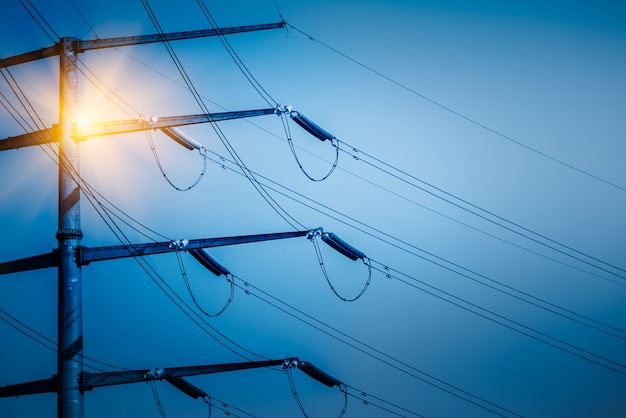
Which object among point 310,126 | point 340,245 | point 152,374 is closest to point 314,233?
point 340,245

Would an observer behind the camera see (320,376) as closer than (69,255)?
No

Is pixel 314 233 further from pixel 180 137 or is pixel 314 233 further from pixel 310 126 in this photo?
pixel 180 137

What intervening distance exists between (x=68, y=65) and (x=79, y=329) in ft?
23.8

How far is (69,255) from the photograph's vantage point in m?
17.0

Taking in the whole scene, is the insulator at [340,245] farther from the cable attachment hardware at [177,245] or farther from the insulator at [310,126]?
the cable attachment hardware at [177,245]

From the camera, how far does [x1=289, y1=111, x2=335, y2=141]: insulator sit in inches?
784

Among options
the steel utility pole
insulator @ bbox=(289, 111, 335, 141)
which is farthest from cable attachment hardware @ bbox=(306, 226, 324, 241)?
the steel utility pole

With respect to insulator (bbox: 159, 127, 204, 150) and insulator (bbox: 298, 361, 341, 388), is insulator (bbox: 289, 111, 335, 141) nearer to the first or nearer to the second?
insulator (bbox: 159, 127, 204, 150)

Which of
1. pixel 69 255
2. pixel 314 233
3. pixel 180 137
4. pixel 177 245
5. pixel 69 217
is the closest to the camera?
pixel 69 255

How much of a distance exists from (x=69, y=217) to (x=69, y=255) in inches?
40.6

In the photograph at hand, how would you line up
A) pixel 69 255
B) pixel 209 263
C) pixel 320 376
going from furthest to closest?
pixel 320 376
pixel 209 263
pixel 69 255

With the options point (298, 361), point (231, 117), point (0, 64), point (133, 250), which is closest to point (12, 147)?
point (0, 64)

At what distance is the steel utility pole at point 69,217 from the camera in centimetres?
1639

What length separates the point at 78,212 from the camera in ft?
57.5
